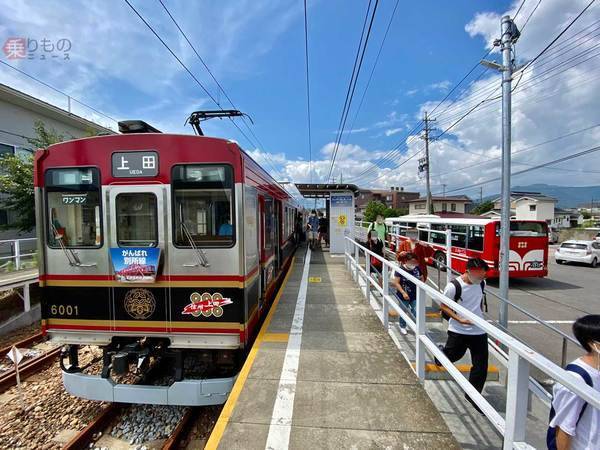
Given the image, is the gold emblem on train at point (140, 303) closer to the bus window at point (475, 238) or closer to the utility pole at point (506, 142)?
the utility pole at point (506, 142)

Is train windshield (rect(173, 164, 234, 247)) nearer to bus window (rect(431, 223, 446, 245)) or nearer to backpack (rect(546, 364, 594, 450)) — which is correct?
backpack (rect(546, 364, 594, 450))

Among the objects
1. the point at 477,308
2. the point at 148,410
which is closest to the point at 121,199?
the point at 148,410

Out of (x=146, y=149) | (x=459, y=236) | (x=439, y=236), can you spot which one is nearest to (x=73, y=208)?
(x=146, y=149)

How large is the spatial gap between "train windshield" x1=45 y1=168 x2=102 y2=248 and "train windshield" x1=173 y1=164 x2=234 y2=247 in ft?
3.32

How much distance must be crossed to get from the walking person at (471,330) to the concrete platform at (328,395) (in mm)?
636

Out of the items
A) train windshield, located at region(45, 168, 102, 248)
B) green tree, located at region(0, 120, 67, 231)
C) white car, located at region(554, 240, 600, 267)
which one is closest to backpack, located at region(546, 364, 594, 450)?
train windshield, located at region(45, 168, 102, 248)

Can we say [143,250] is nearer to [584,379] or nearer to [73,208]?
[73,208]

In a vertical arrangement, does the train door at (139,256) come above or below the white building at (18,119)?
below

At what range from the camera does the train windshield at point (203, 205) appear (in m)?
3.70

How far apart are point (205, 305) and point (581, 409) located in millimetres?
3318

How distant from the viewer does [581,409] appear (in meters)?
1.55

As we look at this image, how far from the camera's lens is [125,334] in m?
3.79

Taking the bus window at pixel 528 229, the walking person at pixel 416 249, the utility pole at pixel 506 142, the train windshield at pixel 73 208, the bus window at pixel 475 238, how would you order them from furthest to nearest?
the bus window at pixel 475 238, the bus window at pixel 528 229, the walking person at pixel 416 249, the utility pole at pixel 506 142, the train windshield at pixel 73 208

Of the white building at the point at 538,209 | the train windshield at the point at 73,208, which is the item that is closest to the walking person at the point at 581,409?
the train windshield at the point at 73,208
